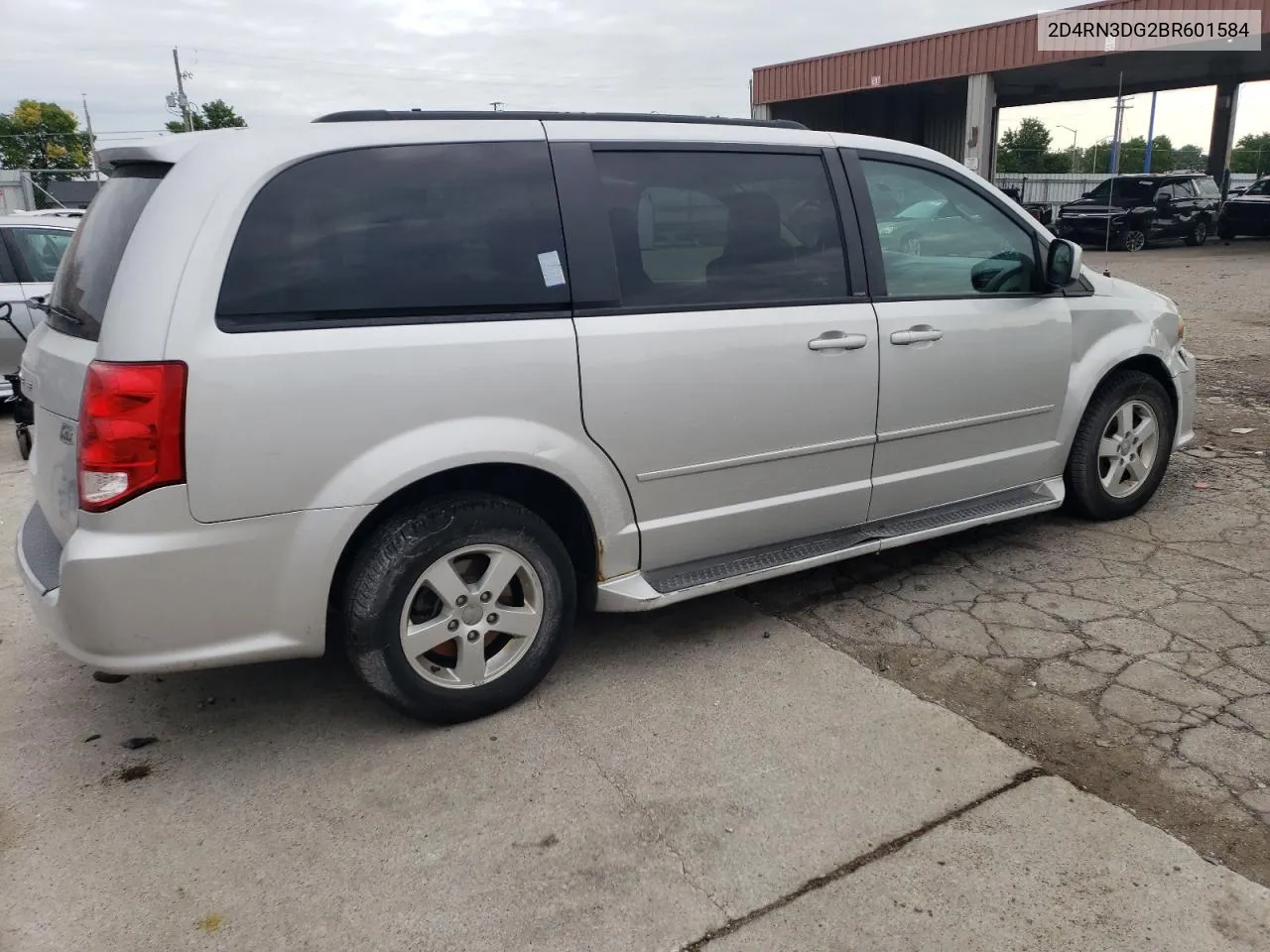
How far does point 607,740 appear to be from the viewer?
9.99ft

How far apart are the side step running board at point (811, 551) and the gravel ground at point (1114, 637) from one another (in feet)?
0.91

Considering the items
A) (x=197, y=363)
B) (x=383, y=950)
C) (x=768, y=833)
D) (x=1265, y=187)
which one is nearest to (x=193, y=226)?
(x=197, y=363)

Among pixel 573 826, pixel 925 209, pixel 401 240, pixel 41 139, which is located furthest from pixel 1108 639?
pixel 41 139

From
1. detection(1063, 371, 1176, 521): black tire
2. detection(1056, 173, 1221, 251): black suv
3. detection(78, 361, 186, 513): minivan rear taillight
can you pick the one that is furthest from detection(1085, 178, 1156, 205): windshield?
detection(78, 361, 186, 513): minivan rear taillight

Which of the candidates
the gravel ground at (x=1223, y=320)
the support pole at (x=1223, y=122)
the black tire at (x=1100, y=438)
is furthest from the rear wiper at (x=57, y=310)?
the support pole at (x=1223, y=122)

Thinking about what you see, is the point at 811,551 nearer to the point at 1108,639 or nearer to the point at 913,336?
the point at 913,336

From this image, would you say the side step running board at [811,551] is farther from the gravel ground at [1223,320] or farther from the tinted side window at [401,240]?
the gravel ground at [1223,320]

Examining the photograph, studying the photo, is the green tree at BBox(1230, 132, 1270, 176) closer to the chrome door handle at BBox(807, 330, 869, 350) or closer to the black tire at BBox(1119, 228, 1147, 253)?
the black tire at BBox(1119, 228, 1147, 253)

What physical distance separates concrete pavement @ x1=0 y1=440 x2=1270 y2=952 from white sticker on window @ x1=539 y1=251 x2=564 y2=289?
4.31ft

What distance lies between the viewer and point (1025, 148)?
75.8 m

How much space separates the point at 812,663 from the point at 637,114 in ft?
6.72

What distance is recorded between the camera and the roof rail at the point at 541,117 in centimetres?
296

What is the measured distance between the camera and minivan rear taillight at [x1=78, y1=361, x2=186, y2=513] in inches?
98.4

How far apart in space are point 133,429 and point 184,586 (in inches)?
17.1
